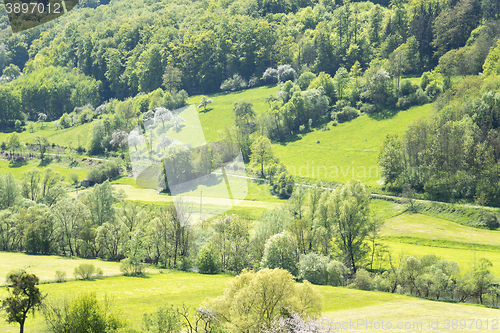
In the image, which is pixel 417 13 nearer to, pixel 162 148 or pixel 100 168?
pixel 162 148

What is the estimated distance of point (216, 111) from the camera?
135 m

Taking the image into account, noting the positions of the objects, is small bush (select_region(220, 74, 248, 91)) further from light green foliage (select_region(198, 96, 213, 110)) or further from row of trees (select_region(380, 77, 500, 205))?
row of trees (select_region(380, 77, 500, 205))

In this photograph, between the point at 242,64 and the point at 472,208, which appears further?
the point at 242,64

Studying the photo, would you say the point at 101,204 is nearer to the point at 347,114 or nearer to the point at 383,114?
the point at 347,114

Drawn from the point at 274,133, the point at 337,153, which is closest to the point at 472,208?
the point at 337,153

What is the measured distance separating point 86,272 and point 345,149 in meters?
63.0

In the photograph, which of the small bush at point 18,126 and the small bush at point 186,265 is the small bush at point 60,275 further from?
the small bush at point 18,126

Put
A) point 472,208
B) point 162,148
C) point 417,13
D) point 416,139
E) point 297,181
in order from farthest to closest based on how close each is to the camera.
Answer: point 417,13 < point 162,148 < point 297,181 < point 416,139 < point 472,208

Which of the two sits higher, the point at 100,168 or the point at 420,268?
the point at 100,168

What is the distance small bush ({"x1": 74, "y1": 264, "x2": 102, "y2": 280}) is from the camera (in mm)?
56713

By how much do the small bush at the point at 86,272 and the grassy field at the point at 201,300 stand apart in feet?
7.03

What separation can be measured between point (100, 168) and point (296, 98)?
183 feet

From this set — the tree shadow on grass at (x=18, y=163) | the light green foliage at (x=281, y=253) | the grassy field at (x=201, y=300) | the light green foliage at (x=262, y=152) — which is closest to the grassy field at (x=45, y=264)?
the grassy field at (x=201, y=300)

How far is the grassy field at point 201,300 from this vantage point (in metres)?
43.7
